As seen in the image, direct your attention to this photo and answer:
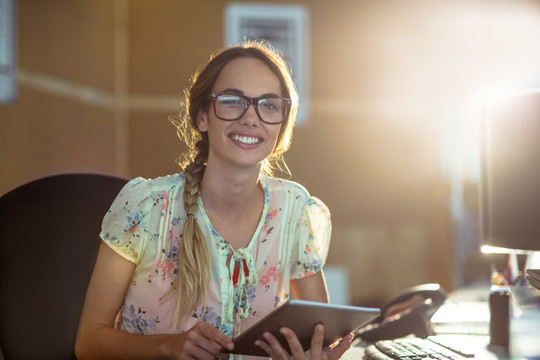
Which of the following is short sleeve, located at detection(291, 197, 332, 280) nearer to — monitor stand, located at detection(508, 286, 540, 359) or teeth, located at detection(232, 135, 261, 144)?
teeth, located at detection(232, 135, 261, 144)

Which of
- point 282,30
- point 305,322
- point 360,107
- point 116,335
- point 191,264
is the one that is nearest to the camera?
point 305,322

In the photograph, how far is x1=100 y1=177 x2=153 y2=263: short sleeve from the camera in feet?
5.31

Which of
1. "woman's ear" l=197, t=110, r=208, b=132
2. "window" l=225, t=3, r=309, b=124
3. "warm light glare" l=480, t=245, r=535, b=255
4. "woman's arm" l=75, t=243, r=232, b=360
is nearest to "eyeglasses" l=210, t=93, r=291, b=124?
"woman's ear" l=197, t=110, r=208, b=132

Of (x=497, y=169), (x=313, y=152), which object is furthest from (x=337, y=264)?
(x=497, y=169)

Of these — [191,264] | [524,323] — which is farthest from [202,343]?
[524,323]

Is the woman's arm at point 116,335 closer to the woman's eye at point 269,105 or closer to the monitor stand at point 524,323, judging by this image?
the woman's eye at point 269,105

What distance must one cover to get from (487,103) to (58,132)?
398 cm

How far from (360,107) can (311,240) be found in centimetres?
527

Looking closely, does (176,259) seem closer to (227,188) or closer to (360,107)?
(227,188)

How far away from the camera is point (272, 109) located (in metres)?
1.71

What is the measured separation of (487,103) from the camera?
1848 mm

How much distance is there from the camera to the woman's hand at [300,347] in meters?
1.34

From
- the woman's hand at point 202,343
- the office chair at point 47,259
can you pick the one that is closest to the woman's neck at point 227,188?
the office chair at point 47,259

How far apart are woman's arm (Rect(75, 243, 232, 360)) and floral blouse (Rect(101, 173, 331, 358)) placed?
42mm
